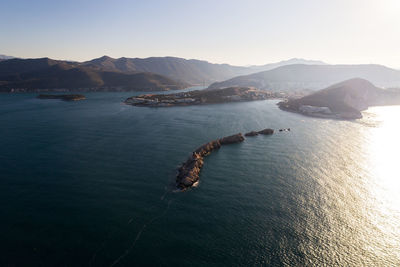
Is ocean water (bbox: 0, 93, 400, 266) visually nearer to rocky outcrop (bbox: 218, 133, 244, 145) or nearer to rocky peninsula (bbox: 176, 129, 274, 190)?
rocky peninsula (bbox: 176, 129, 274, 190)

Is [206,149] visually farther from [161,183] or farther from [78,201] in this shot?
[78,201]

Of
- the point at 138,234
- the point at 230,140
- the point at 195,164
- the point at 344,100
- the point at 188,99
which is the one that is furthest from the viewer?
the point at 188,99

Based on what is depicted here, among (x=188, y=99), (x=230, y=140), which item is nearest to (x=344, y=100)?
(x=188, y=99)

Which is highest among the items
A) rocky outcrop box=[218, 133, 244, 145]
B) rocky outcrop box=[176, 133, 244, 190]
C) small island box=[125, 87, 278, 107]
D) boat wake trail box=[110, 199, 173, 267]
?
small island box=[125, 87, 278, 107]

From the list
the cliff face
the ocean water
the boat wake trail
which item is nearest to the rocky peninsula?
the ocean water

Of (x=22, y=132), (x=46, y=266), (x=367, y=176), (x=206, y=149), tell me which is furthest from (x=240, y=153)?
(x=22, y=132)

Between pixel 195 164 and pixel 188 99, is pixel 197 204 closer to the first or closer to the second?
pixel 195 164
